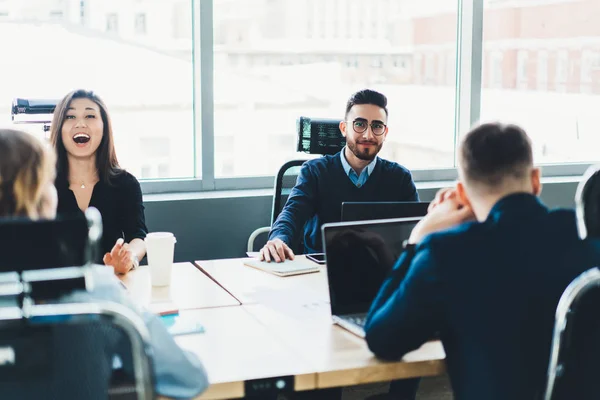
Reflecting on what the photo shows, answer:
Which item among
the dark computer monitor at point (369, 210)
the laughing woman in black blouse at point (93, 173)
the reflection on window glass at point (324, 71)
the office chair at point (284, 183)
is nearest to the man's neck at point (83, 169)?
the laughing woman in black blouse at point (93, 173)

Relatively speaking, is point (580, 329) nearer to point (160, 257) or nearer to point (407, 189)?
point (160, 257)

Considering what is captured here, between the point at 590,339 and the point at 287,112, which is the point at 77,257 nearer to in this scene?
the point at 590,339

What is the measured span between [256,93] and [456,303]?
9.14ft

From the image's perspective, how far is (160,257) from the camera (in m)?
2.50

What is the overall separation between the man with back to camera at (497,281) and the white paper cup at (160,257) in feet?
3.21

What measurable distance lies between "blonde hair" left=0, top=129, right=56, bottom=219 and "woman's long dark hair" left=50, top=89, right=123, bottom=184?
158cm

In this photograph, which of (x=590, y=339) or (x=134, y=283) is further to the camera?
(x=134, y=283)

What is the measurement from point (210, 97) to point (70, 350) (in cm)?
283

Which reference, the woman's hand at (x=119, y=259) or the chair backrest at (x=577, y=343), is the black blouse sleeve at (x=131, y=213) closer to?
the woman's hand at (x=119, y=259)

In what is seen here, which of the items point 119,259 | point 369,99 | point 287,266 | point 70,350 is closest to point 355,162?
point 369,99

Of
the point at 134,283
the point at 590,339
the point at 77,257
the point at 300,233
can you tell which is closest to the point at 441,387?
the point at 300,233

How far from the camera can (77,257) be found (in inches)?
52.8

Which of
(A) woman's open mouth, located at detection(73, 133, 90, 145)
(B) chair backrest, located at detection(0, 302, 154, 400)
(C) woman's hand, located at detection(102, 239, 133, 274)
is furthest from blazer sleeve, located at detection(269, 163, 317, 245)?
(B) chair backrest, located at detection(0, 302, 154, 400)

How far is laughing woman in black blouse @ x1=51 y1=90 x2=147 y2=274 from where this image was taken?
10.4 ft
